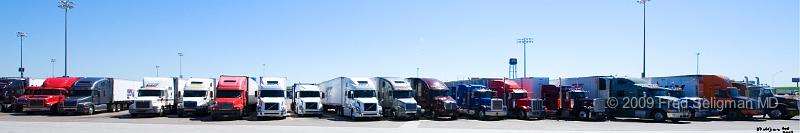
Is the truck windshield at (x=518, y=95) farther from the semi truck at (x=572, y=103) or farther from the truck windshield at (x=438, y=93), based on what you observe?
the truck windshield at (x=438, y=93)

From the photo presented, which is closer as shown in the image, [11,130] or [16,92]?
[11,130]

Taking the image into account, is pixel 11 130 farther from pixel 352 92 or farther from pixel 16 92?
pixel 16 92

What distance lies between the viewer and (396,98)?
30312mm

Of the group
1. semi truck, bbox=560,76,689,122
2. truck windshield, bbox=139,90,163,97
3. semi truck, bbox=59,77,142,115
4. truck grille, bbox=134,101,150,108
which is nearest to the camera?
semi truck, bbox=560,76,689,122

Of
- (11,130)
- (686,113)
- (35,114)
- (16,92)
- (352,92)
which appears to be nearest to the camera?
(11,130)

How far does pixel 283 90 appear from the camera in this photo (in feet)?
102

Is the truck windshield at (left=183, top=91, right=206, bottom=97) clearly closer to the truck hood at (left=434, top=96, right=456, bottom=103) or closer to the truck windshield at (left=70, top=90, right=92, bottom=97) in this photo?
the truck windshield at (left=70, top=90, right=92, bottom=97)

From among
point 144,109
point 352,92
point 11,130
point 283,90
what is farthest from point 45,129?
point 352,92

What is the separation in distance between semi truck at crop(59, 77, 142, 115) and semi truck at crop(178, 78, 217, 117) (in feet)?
18.8

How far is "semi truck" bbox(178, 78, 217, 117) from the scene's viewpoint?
29891mm

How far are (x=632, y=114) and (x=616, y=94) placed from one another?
162 cm

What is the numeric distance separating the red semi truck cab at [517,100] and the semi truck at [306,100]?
31.3 ft

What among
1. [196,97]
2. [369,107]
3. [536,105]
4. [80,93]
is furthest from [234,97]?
[536,105]

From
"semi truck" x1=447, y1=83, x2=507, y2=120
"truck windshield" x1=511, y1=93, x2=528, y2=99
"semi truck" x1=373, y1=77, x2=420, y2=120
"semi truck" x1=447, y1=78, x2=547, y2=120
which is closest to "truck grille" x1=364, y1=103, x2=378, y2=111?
"semi truck" x1=373, y1=77, x2=420, y2=120
